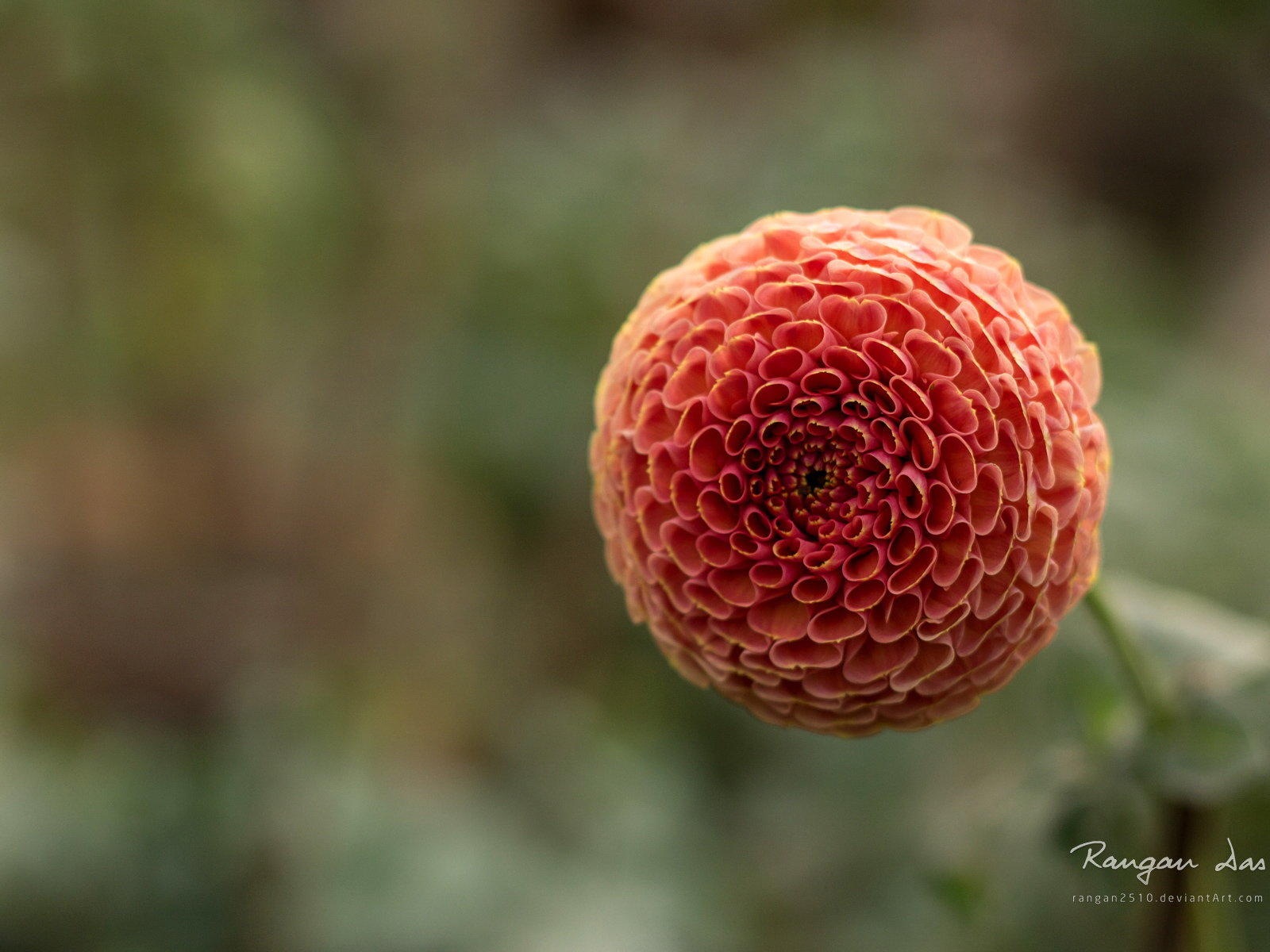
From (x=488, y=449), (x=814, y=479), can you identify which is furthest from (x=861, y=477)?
(x=488, y=449)

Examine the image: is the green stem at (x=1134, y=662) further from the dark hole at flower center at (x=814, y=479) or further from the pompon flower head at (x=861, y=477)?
the dark hole at flower center at (x=814, y=479)

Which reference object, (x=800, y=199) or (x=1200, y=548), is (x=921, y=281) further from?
(x=800, y=199)

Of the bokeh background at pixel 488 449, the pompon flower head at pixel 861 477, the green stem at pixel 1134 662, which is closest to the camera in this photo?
the pompon flower head at pixel 861 477

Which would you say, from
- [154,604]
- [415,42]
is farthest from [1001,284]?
[154,604]

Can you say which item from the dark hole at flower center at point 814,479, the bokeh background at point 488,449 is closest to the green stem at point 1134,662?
the bokeh background at point 488,449

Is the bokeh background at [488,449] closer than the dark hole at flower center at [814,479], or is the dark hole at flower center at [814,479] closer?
the dark hole at flower center at [814,479]

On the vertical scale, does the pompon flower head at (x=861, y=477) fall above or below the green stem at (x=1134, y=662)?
above

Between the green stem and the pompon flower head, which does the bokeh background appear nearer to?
the green stem
